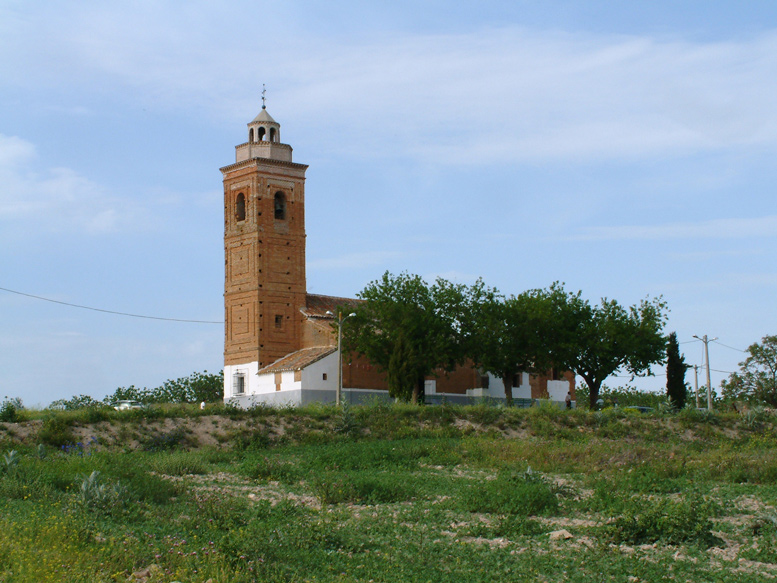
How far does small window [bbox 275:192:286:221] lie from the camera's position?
192 feet

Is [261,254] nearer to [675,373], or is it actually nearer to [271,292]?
[271,292]

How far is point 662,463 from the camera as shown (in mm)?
19484

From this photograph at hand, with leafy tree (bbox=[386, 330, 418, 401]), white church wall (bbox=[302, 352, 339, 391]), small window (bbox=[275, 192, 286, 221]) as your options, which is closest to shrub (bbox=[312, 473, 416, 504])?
leafy tree (bbox=[386, 330, 418, 401])

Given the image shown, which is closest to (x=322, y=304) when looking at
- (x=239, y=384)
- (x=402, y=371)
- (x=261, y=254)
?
(x=261, y=254)

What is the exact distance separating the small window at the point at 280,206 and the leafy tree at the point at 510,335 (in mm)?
14318

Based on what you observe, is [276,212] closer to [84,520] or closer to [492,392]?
[492,392]

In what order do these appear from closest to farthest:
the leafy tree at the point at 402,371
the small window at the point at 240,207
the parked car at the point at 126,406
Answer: the parked car at the point at 126,406 → the leafy tree at the point at 402,371 → the small window at the point at 240,207

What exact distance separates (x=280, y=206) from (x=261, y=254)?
3639 mm

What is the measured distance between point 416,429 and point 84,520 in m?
19.0

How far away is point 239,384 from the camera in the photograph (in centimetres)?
5675

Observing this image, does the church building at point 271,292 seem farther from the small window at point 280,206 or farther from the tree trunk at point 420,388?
the tree trunk at point 420,388

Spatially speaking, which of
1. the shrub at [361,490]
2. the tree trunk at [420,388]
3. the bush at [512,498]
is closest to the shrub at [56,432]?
the shrub at [361,490]

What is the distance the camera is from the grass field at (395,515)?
33.4ft

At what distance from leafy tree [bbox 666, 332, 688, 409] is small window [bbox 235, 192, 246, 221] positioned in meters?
27.4
